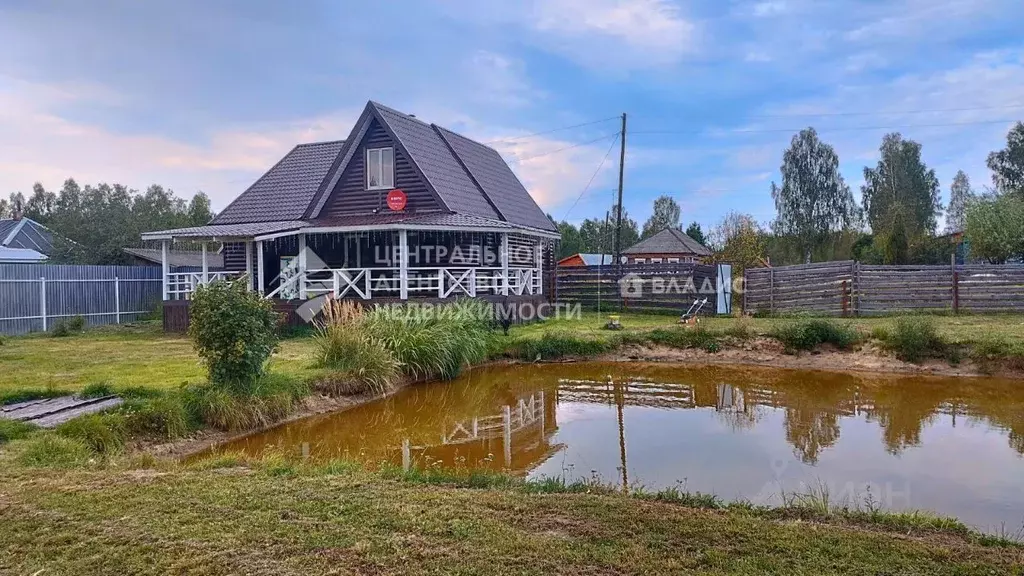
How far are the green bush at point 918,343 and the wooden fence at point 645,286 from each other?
8.14 m

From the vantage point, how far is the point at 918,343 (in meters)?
13.2

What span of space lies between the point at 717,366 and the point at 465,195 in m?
10.2

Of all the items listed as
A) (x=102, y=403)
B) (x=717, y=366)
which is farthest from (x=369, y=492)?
(x=717, y=366)

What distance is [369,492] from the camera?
528 cm

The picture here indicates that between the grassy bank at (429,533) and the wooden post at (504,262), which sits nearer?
the grassy bank at (429,533)

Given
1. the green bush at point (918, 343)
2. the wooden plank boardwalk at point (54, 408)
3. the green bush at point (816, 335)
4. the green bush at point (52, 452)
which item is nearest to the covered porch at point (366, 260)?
the green bush at point (816, 335)

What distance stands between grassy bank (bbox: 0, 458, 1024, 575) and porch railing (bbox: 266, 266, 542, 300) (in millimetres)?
12023

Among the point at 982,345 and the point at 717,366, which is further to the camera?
the point at 717,366

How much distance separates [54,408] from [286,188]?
614 inches

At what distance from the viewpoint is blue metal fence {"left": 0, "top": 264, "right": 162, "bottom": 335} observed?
18.0 meters

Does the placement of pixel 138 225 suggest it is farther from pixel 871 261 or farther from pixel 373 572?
pixel 871 261

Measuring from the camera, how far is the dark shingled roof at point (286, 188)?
21.7 m

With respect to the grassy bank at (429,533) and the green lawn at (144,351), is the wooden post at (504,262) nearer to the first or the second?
the green lawn at (144,351)

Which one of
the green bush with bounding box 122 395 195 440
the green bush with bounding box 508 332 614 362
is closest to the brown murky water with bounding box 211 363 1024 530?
the green bush with bounding box 122 395 195 440
